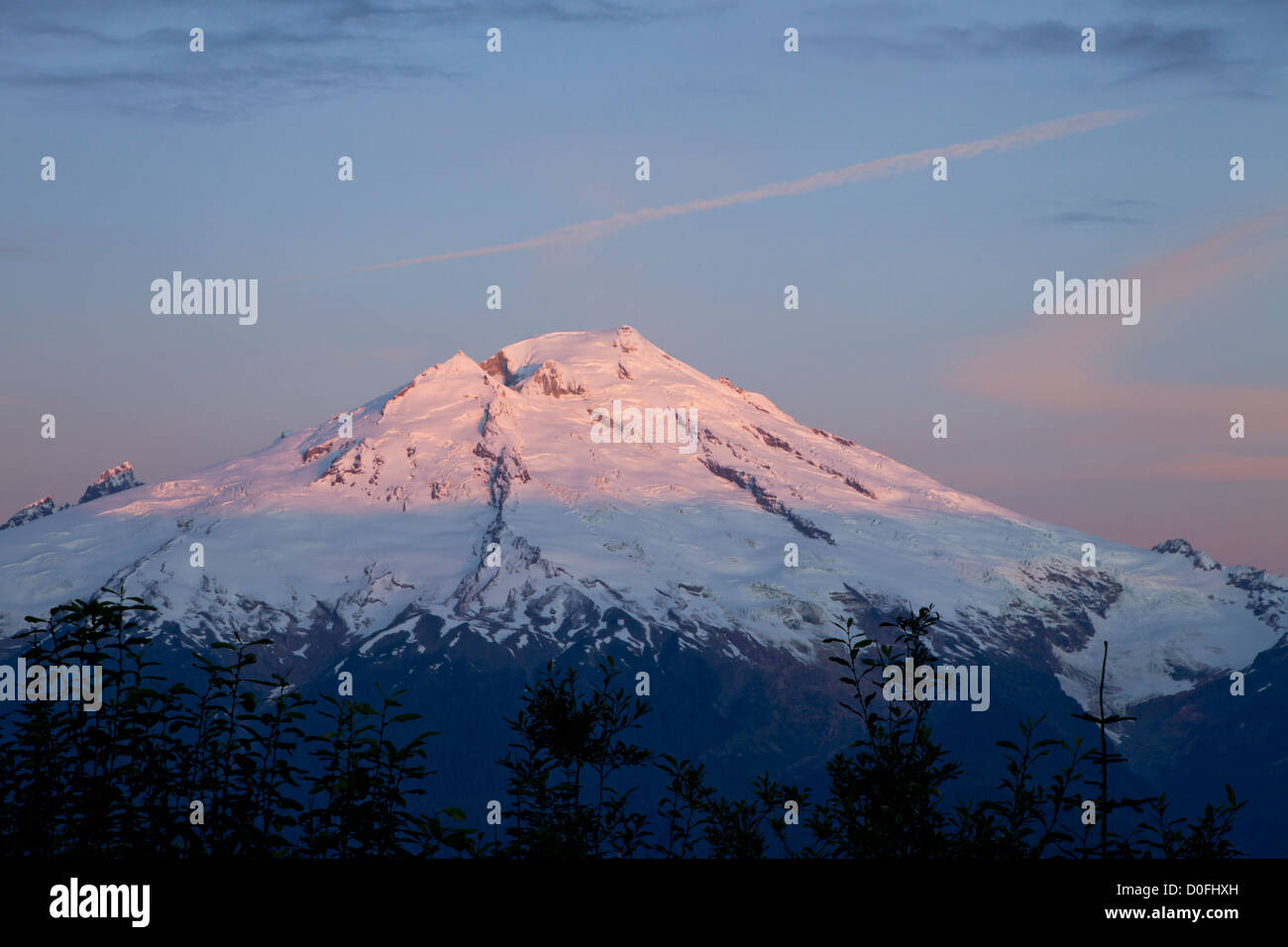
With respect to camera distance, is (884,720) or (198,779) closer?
(198,779)
